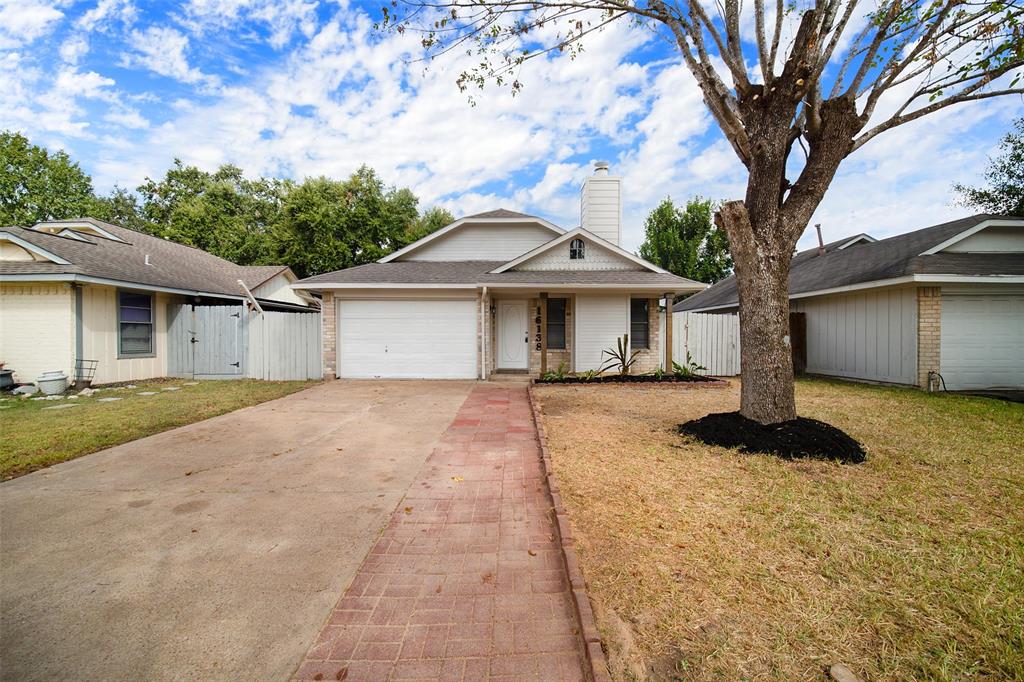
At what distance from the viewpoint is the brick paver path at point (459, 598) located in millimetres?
1889

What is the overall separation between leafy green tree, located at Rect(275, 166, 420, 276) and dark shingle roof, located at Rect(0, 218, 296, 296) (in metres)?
8.30

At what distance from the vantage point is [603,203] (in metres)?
14.3

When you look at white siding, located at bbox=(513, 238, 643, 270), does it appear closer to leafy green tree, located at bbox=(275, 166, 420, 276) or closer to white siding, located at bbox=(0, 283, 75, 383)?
white siding, located at bbox=(0, 283, 75, 383)

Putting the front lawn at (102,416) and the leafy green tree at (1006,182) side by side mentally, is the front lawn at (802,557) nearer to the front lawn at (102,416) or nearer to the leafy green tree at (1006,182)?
the front lawn at (102,416)

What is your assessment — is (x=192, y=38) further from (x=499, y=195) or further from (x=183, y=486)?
(x=499, y=195)

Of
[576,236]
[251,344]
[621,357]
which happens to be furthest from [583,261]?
[251,344]

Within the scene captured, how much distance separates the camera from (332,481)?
419 cm

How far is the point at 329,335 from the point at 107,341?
5347 mm

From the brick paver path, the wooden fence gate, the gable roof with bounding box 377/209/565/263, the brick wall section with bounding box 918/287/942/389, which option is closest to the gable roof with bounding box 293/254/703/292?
the wooden fence gate

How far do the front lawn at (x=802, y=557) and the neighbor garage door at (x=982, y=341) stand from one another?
19.9ft

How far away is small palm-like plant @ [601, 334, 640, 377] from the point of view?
38.2ft

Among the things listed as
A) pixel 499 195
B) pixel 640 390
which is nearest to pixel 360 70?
pixel 640 390

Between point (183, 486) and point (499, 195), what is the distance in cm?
2113

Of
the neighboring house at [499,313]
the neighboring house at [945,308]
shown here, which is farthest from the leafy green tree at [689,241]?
the neighboring house at [499,313]
